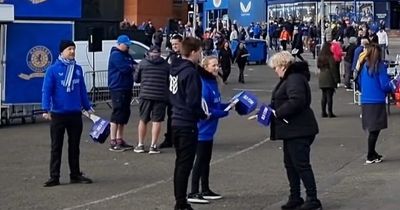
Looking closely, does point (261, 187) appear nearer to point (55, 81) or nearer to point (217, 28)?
point (55, 81)

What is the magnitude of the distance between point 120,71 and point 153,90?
2.55 feet

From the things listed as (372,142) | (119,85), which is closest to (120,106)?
(119,85)

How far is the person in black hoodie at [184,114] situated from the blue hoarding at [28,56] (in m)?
9.13

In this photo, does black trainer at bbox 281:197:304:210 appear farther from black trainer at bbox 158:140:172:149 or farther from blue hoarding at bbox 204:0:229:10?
blue hoarding at bbox 204:0:229:10

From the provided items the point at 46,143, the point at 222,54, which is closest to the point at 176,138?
the point at 46,143

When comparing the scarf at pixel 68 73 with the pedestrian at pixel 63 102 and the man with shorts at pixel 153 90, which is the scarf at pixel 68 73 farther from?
the man with shorts at pixel 153 90

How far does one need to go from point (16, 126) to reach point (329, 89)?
22.2ft

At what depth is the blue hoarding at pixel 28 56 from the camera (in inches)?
664

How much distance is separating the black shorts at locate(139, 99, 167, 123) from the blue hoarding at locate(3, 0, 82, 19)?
5.20 metres

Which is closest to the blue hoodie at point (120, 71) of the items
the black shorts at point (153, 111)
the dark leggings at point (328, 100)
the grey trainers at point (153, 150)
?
the black shorts at point (153, 111)

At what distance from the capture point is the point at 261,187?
10086mm

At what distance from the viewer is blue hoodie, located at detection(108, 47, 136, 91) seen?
13.3 metres

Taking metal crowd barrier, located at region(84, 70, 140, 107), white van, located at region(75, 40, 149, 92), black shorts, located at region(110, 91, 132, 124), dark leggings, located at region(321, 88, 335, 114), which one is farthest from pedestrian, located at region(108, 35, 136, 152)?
white van, located at region(75, 40, 149, 92)

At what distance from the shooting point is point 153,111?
12875mm
